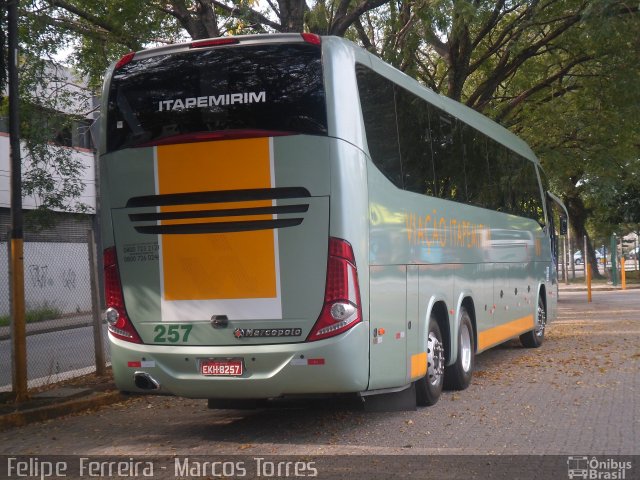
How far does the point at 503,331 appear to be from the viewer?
1341 cm

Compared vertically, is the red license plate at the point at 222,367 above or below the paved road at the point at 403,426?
above

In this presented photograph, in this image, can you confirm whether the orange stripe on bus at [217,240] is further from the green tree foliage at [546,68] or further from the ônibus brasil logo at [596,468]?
the green tree foliage at [546,68]

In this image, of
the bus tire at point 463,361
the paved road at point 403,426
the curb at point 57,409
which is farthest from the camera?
the bus tire at point 463,361

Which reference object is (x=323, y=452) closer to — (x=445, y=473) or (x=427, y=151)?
(x=445, y=473)

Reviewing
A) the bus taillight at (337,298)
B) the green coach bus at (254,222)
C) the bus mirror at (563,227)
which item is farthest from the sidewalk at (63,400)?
the bus mirror at (563,227)

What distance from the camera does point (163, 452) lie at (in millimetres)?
7594

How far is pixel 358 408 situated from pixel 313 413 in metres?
0.52

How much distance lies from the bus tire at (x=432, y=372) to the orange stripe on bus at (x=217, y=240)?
2.65m

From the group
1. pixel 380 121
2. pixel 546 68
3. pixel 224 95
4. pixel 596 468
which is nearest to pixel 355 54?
pixel 380 121

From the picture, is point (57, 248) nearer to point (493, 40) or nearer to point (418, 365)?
point (493, 40)

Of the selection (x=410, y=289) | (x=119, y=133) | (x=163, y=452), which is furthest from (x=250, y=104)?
(x=163, y=452)

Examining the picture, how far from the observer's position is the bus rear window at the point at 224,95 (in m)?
7.91

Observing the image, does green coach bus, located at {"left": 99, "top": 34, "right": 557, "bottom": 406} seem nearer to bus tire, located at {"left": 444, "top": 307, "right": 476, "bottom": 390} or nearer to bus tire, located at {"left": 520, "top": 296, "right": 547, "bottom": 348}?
bus tire, located at {"left": 444, "top": 307, "right": 476, "bottom": 390}

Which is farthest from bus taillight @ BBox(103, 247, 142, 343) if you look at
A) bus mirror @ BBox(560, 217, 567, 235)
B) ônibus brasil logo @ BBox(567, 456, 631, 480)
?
bus mirror @ BBox(560, 217, 567, 235)
